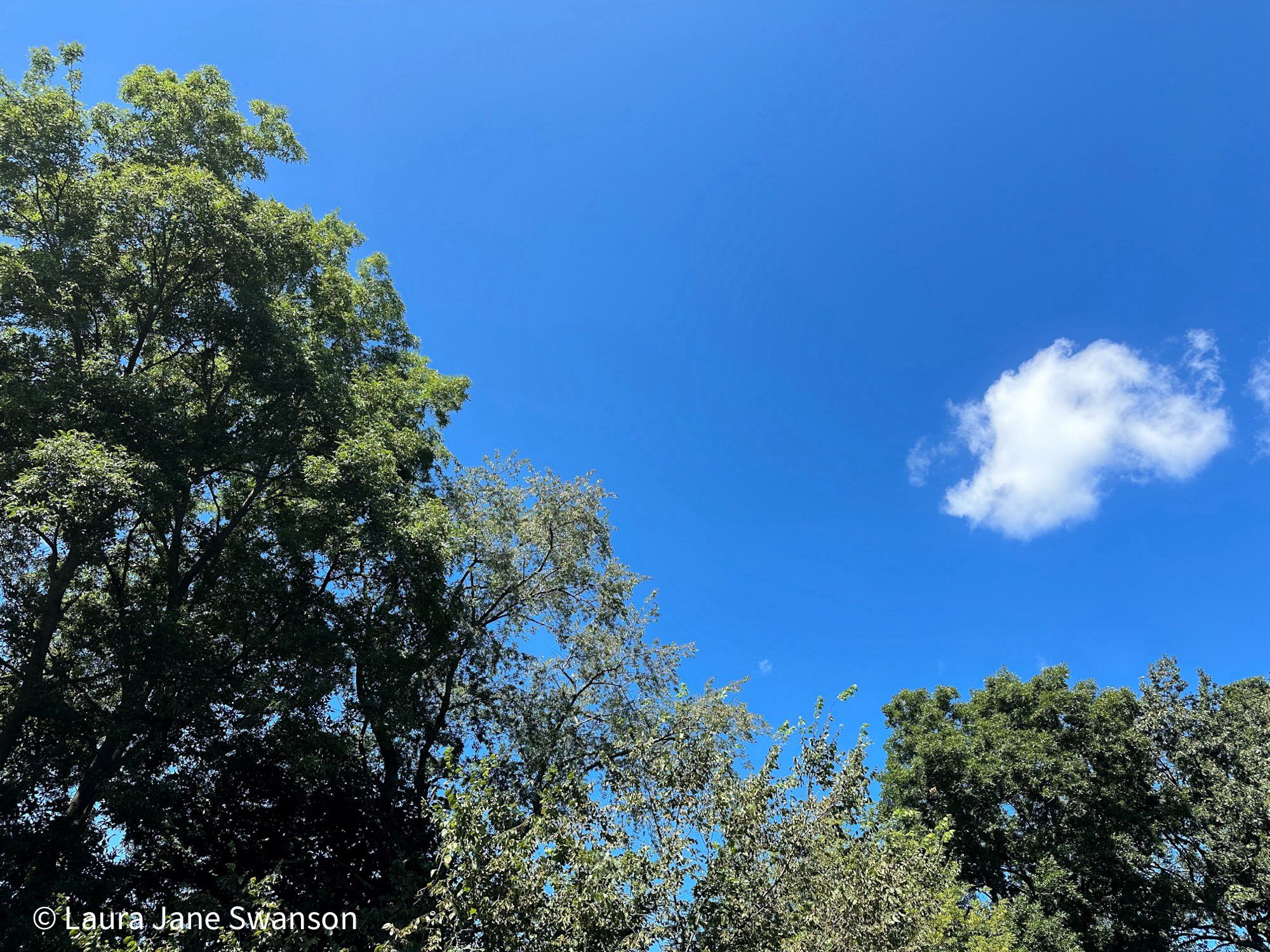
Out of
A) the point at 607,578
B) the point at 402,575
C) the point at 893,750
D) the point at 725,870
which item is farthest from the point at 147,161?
the point at 893,750

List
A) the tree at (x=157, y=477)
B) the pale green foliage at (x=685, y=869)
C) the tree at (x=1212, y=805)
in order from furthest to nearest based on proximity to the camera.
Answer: the tree at (x=1212, y=805), the tree at (x=157, y=477), the pale green foliage at (x=685, y=869)

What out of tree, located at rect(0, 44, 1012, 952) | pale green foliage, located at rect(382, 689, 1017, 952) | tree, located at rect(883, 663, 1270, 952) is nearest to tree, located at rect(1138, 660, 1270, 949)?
tree, located at rect(883, 663, 1270, 952)

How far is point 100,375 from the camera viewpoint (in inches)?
451

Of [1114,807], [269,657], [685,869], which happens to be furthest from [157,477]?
[1114,807]

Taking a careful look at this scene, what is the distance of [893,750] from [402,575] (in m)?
21.3

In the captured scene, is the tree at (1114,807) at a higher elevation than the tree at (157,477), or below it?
below

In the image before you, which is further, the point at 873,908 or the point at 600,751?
the point at 600,751

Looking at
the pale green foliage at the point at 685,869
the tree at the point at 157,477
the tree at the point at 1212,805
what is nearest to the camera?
the pale green foliage at the point at 685,869

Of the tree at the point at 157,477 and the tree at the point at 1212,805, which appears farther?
the tree at the point at 1212,805

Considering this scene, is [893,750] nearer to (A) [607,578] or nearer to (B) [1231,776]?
(B) [1231,776]

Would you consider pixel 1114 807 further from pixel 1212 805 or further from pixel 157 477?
pixel 157 477

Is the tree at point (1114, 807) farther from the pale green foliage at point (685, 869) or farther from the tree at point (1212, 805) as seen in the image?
the pale green foliage at point (685, 869)

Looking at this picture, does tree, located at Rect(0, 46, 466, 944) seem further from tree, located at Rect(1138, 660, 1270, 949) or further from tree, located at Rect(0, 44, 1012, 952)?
tree, located at Rect(1138, 660, 1270, 949)

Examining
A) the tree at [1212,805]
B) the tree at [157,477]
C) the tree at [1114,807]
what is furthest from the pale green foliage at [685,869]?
the tree at [1212,805]
